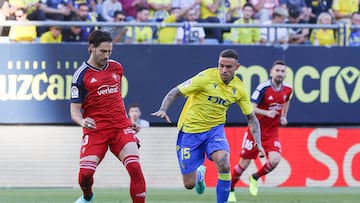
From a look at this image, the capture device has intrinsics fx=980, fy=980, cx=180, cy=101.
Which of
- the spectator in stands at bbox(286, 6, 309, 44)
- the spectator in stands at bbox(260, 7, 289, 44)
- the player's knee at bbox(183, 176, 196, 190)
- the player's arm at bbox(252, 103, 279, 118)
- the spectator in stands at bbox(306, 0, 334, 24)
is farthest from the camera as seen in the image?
the spectator in stands at bbox(306, 0, 334, 24)

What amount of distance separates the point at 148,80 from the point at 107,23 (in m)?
1.77

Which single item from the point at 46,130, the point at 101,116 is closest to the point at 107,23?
the point at 46,130

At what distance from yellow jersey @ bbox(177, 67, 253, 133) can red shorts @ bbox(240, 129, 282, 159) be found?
3.70 meters

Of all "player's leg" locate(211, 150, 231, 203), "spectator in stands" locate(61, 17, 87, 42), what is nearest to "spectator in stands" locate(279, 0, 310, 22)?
"spectator in stands" locate(61, 17, 87, 42)

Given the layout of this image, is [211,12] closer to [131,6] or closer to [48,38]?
[131,6]

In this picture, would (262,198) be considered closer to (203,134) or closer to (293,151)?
(203,134)

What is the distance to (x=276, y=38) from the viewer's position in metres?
20.4

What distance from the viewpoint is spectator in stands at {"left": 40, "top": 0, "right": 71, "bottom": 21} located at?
19.7 meters

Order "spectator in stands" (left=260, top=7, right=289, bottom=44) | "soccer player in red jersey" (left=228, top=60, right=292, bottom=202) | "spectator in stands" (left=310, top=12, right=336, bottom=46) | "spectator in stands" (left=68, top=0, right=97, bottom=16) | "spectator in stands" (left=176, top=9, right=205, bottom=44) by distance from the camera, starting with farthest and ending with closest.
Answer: "spectator in stands" (left=310, top=12, right=336, bottom=46), "spectator in stands" (left=260, top=7, right=289, bottom=44), "spectator in stands" (left=176, top=9, right=205, bottom=44), "spectator in stands" (left=68, top=0, right=97, bottom=16), "soccer player in red jersey" (left=228, top=60, right=292, bottom=202)

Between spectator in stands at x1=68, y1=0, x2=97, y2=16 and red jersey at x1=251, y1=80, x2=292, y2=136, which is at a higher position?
spectator in stands at x1=68, y1=0, x2=97, y2=16

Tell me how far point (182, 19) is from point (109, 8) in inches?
60.2

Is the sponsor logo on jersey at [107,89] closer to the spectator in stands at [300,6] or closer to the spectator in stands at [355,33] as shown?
the spectator in stands at [300,6]

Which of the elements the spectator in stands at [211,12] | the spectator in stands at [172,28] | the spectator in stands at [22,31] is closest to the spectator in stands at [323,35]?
the spectator in stands at [211,12]

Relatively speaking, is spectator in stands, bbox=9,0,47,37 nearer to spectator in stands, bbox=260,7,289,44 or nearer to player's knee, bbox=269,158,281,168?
spectator in stands, bbox=260,7,289,44
